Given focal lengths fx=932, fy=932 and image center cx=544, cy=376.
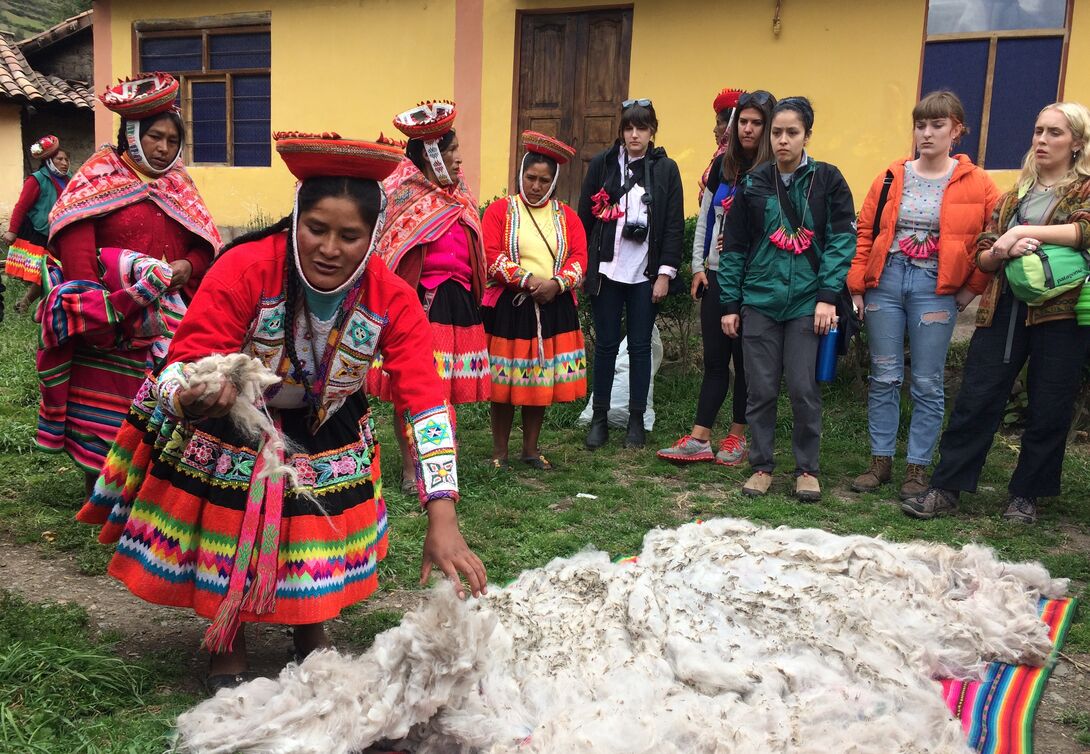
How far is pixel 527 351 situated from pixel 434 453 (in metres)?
2.96

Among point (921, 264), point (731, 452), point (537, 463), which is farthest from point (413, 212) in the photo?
point (921, 264)

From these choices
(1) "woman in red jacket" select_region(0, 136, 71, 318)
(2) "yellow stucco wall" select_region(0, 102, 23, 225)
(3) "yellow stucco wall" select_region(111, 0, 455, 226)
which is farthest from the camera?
(2) "yellow stucco wall" select_region(0, 102, 23, 225)

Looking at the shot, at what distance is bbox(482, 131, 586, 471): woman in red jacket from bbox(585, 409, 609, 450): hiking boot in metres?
0.68

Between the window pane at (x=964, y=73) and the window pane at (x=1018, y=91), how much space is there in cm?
11

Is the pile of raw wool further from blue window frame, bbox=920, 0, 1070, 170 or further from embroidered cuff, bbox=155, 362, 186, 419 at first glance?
blue window frame, bbox=920, 0, 1070, 170

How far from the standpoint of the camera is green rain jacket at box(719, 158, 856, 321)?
16.6 feet

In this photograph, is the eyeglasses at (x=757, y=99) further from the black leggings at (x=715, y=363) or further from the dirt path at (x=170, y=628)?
the dirt path at (x=170, y=628)

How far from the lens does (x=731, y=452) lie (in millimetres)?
6000

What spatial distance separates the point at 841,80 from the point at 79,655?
25.8 feet

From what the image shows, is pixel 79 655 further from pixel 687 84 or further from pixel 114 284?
pixel 687 84

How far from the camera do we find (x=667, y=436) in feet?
22.0

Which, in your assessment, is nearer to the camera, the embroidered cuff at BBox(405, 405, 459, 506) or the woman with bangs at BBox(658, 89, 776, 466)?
the embroidered cuff at BBox(405, 405, 459, 506)

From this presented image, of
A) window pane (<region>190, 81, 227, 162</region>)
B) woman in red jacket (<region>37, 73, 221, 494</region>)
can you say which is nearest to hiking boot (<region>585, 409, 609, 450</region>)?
woman in red jacket (<region>37, 73, 221, 494</region>)

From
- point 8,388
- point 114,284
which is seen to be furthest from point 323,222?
point 8,388
